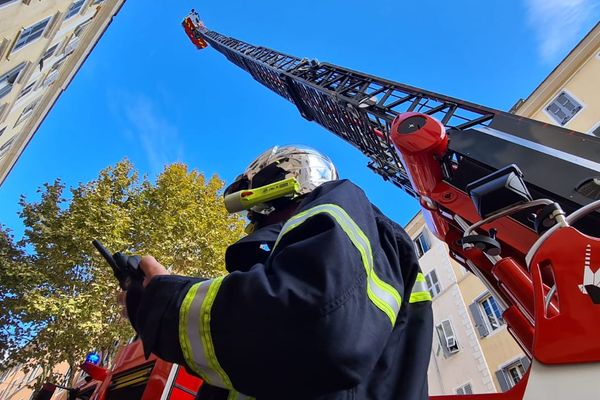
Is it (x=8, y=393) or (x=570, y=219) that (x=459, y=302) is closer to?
(x=570, y=219)

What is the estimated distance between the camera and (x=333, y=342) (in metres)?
0.83

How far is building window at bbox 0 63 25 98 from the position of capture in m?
11.7

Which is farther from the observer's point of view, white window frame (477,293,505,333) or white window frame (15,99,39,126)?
white window frame (15,99,39,126)

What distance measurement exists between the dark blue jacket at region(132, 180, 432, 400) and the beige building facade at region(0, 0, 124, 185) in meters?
12.1

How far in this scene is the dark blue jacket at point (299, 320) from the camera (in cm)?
84

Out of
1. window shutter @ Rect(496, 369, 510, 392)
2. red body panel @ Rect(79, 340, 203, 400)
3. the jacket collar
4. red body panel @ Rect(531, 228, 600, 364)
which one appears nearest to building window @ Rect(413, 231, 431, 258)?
window shutter @ Rect(496, 369, 510, 392)

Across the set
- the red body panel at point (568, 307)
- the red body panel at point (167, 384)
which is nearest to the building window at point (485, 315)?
the red body panel at point (167, 384)

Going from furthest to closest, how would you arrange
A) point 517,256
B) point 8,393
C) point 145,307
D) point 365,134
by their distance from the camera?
point 8,393
point 365,134
point 517,256
point 145,307

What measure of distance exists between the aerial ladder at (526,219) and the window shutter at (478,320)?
1013 cm

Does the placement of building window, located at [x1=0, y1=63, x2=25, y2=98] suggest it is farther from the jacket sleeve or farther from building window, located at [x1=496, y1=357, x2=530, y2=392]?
building window, located at [x1=496, y1=357, x2=530, y2=392]

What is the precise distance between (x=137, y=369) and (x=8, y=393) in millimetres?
37855

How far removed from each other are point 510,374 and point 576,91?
8912 mm

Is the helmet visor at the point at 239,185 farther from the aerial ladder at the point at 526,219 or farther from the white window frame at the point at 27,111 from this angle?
the white window frame at the point at 27,111

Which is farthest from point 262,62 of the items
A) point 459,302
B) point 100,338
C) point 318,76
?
point 459,302
